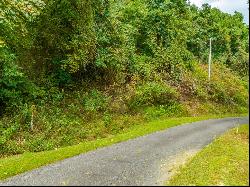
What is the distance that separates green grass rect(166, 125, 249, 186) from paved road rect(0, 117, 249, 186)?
1.26 metres

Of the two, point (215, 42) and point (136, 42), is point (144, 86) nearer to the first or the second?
point (136, 42)

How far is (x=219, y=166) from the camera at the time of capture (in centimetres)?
2211

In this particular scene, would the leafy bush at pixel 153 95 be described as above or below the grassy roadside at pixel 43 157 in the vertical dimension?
above

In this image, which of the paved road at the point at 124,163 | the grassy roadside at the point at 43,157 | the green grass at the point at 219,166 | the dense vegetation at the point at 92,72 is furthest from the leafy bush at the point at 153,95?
the green grass at the point at 219,166

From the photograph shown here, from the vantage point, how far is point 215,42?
87.8 metres

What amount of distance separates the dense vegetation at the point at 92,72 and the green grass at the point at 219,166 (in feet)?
44.3

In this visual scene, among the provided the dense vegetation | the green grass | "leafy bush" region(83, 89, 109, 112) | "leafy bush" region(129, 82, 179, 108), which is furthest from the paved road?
"leafy bush" region(129, 82, 179, 108)

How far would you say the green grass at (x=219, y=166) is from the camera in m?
17.8

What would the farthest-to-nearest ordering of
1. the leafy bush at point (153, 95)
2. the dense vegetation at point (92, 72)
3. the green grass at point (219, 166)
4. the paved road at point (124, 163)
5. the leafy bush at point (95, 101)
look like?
the leafy bush at point (153, 95), the leafy bush at point (95, 101), the dense vegetation at point (92, 72), the paved road at point (124, 163), the green grass at point (219, 166)

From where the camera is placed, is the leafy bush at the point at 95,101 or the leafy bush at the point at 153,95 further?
the leafy bush at the point at 153,95

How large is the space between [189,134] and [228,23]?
69.2m

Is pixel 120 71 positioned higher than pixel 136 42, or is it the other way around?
pixel 136 42

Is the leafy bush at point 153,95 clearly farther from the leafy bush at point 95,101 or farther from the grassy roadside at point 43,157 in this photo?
the grassy roadside at point 43,157

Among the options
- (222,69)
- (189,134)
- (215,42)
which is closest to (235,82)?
(222,69)
